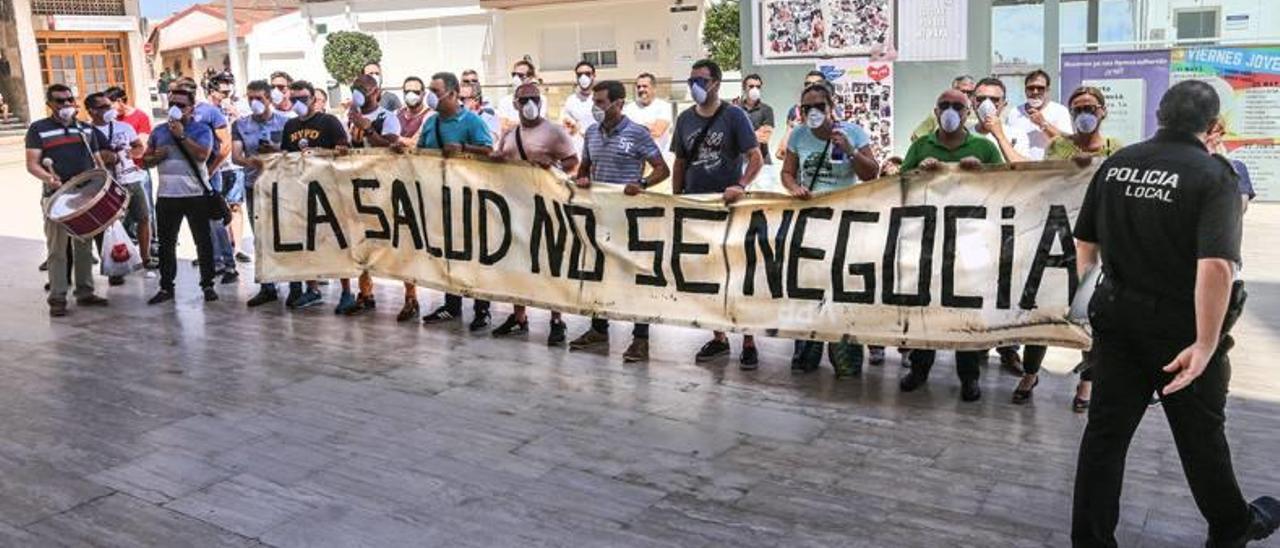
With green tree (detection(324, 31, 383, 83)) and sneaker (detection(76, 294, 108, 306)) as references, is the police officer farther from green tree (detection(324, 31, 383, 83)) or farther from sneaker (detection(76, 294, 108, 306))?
green tree (detection(324, 31, 383, 83))

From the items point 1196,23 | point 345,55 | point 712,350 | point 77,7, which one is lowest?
point 712,350

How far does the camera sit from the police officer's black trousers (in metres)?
3.72

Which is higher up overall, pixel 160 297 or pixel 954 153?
pixel 954 153

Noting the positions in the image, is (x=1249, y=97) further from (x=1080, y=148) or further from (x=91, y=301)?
(x=91, y=301)

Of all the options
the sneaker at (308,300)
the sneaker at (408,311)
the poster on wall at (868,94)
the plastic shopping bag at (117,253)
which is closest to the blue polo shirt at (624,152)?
the sneaker at (408,311)

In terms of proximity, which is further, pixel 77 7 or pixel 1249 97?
pixel 77 7

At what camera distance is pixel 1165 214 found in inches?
142

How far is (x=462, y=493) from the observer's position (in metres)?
4.91

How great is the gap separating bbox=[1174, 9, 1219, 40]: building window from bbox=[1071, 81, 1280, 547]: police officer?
1043cm

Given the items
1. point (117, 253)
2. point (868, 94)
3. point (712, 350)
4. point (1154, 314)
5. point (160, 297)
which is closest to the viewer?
point (1154, 314)

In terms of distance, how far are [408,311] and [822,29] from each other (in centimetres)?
677

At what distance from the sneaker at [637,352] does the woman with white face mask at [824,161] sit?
0.96m

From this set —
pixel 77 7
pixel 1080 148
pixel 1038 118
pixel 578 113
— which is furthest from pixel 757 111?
pixel 77 7

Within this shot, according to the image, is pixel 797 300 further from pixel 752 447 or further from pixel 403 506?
pixel 403 506
